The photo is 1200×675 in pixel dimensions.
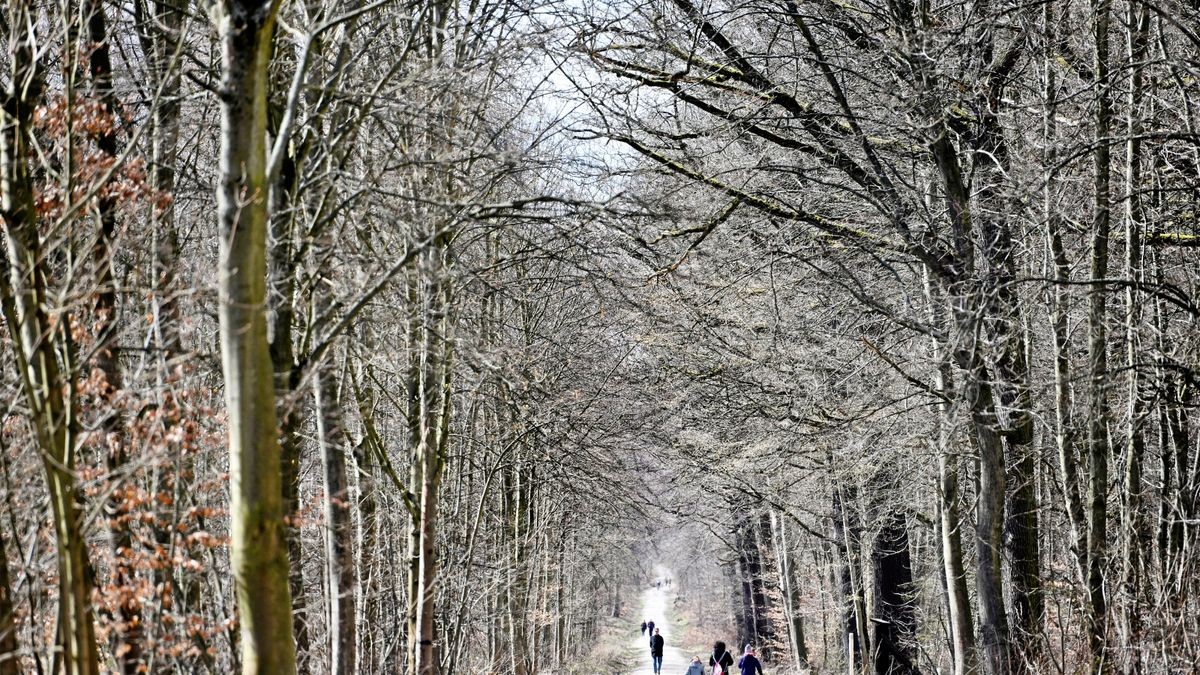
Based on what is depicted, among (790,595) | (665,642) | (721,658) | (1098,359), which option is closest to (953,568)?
(1098,359)

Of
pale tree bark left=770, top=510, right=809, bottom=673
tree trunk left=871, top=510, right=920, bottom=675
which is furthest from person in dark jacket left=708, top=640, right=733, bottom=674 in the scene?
tree trunk left=871, top=510, right=920, bottom=675

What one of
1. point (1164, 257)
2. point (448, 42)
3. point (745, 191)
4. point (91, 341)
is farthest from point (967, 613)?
point (91, 341)

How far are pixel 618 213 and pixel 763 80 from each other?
265cm

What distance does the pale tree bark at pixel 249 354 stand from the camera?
4930mm

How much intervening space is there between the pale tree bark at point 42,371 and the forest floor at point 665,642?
101 feet

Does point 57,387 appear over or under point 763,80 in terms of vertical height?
under

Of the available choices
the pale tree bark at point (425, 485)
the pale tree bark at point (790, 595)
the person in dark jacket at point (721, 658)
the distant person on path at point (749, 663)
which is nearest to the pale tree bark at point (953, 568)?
the pale tree bark at point (425, 485)

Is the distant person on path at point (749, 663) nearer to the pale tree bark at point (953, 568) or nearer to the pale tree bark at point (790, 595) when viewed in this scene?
the pale tree bark at point (790, 595)

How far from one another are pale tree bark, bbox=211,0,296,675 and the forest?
0.06 feet

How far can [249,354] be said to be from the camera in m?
4.96

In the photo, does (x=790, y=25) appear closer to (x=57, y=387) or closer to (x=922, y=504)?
(x=57, y=387)

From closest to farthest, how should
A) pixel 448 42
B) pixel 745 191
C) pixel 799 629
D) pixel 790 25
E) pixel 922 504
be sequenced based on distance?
pixel 790 25, pixel 745 191, pixel 448 42, pixel 922 504, pixel 799 629

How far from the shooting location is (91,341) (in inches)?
268

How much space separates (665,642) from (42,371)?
5481cm
